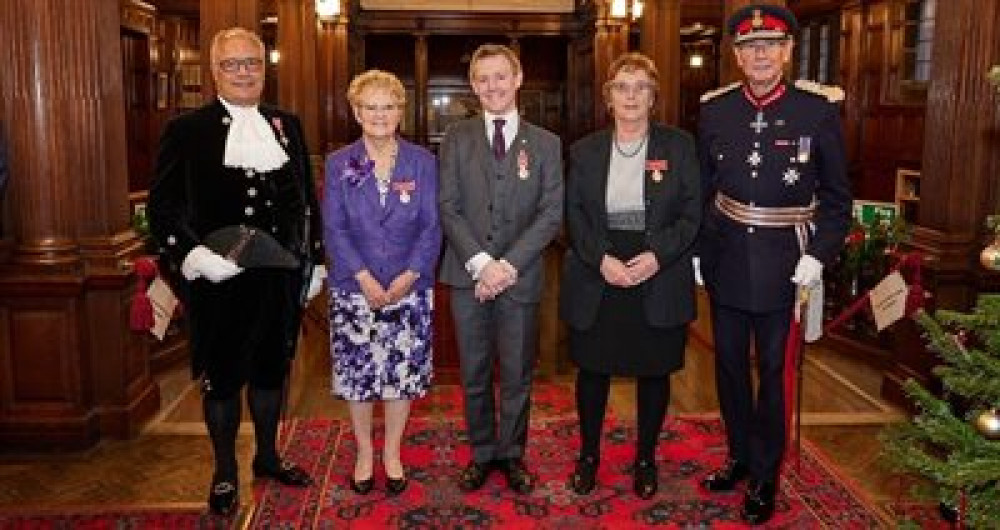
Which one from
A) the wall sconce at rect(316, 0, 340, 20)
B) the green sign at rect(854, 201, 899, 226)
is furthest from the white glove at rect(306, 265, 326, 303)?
the wall sconce at rect(316, 0, 340, 20)

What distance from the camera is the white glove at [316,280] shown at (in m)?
3.42

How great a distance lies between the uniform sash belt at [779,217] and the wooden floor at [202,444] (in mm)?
1156

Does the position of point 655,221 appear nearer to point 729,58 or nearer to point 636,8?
point 729,58

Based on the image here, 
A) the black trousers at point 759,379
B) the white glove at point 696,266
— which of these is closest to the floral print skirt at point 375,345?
the white glove at point 696,266

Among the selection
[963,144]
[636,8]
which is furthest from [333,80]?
[963,144]

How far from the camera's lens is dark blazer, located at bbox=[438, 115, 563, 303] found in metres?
3.23

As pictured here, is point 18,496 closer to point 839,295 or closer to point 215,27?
point 215,27

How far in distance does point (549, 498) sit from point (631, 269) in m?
0.94

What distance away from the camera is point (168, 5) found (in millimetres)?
10469

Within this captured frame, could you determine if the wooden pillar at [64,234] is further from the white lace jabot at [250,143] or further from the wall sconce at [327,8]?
the wall sconce at [327,8]

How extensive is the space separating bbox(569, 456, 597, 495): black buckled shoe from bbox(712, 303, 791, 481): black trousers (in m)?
0.53

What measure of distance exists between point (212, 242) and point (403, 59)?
1228cm

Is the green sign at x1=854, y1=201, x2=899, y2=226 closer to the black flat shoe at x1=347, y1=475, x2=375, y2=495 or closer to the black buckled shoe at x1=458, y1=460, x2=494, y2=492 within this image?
the black buckled shoe at x1=458, y1=460, x2=494, y2=492

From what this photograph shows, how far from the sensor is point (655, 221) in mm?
3184
